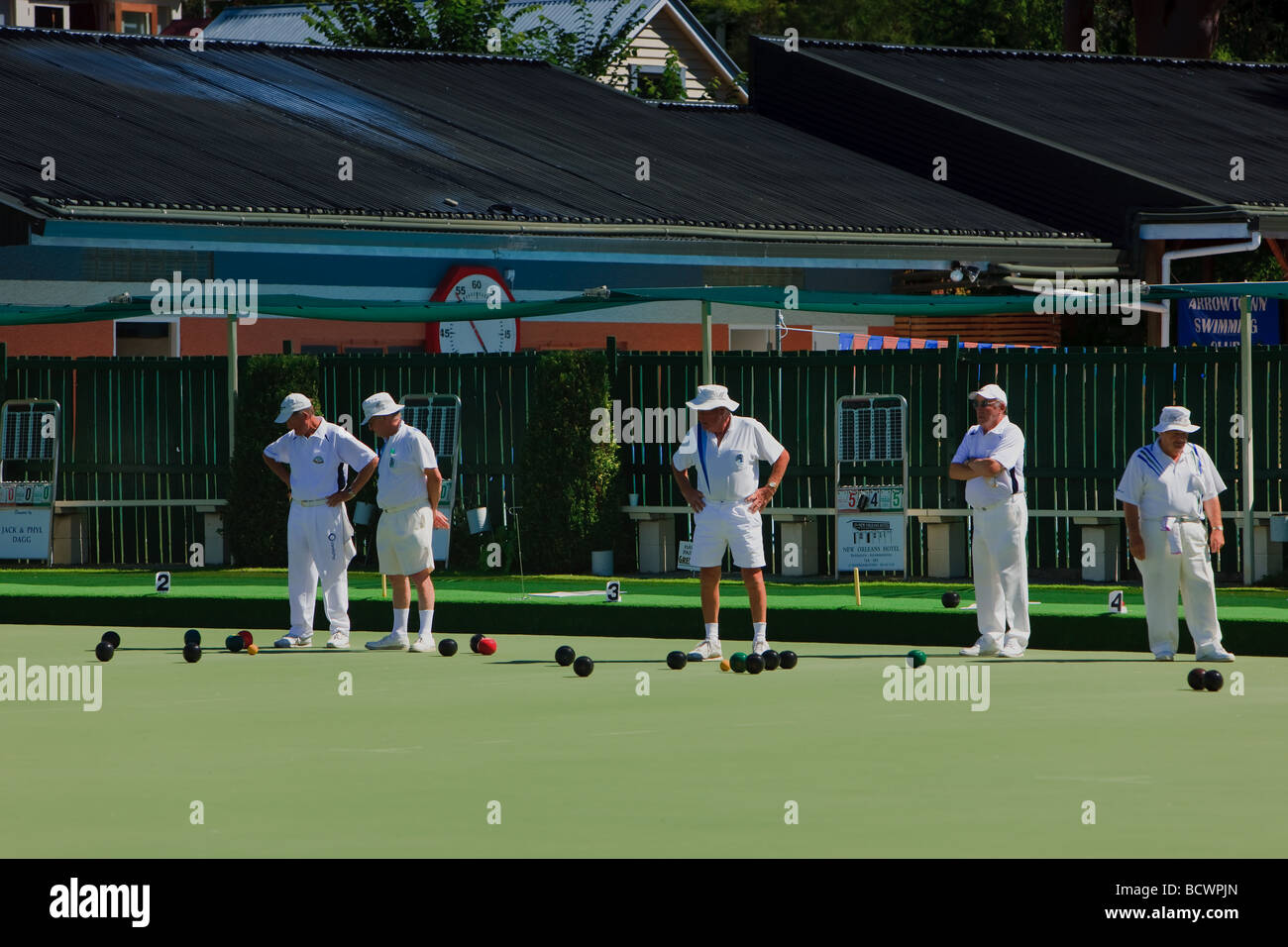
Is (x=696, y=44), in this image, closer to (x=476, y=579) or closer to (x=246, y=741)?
(x=476, y=579)

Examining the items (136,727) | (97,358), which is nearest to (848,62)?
(97,358)

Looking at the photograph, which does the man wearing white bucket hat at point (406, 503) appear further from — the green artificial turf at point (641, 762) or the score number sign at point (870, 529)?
the score number sign at point (870, 529)

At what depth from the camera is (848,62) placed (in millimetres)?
33906

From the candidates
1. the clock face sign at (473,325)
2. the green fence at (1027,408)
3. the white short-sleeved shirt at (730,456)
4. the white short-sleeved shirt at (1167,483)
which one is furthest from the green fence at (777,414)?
the white short-sleeved shirt at (730,456)

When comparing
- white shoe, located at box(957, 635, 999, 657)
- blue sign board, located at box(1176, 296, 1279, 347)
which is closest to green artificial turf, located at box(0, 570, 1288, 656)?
white shoe, located at box(957, 635, 999, 657)

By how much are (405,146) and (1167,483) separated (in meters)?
14.7

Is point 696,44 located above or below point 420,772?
above

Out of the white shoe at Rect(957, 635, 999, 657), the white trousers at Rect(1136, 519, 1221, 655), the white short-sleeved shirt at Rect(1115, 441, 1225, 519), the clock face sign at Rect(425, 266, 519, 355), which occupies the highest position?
the clock face sign at Rect(425, 266, 519, 355)

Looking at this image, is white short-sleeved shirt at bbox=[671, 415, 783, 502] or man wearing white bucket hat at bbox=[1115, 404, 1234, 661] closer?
man wearing white bucket hat at bbox=[1115, 404, 1234, 661]

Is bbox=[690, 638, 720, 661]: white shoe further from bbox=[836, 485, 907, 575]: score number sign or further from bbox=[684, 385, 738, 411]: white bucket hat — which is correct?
bbox=[836, 485, 907, 575]: score number sign

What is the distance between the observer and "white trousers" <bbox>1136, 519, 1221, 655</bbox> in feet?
46.6

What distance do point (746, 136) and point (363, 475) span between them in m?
17.3

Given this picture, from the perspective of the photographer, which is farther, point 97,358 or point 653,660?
point 97,358

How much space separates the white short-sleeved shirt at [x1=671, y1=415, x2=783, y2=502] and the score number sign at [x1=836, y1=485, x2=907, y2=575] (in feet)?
14.7
